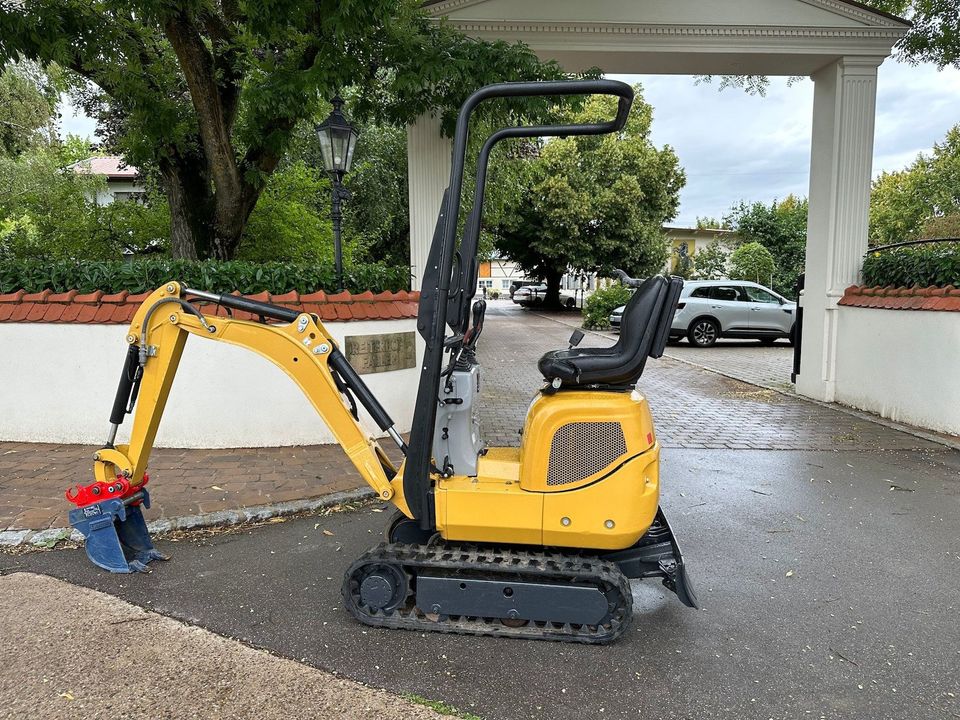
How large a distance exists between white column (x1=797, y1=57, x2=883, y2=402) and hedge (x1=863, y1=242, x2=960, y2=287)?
0.30m

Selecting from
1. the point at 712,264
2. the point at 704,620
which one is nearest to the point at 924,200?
the point at 712,264

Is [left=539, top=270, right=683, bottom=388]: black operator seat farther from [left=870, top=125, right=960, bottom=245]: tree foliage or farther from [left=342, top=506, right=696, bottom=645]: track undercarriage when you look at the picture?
[left=870, top=125, right=960, bottom=245]: tree foliage

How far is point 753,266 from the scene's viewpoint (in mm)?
30312

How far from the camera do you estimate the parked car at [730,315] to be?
17.7 meters

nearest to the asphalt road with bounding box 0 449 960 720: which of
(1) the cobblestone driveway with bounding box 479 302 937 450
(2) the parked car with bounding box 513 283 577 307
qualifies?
(1) the cobblestone driveway with bounding box 479 302 937 450

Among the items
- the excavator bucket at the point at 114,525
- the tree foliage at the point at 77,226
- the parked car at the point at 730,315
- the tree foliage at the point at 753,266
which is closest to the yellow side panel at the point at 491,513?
the excavator bucket at the point at 114,525

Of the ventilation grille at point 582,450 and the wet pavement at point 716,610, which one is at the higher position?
the ventilation grille at point 582,450

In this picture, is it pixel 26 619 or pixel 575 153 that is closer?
pixel 26 619

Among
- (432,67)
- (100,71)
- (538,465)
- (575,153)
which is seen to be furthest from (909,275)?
(575,153)

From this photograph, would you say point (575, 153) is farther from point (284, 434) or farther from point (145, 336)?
point (145, 336)

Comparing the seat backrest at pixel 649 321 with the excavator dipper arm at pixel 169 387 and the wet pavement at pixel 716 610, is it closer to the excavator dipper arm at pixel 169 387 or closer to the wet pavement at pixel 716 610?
the excavator dipper arm at pixel 169 387

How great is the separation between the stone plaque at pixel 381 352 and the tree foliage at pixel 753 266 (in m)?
25.8

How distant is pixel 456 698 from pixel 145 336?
8.41 ft

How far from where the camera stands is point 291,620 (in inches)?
136
